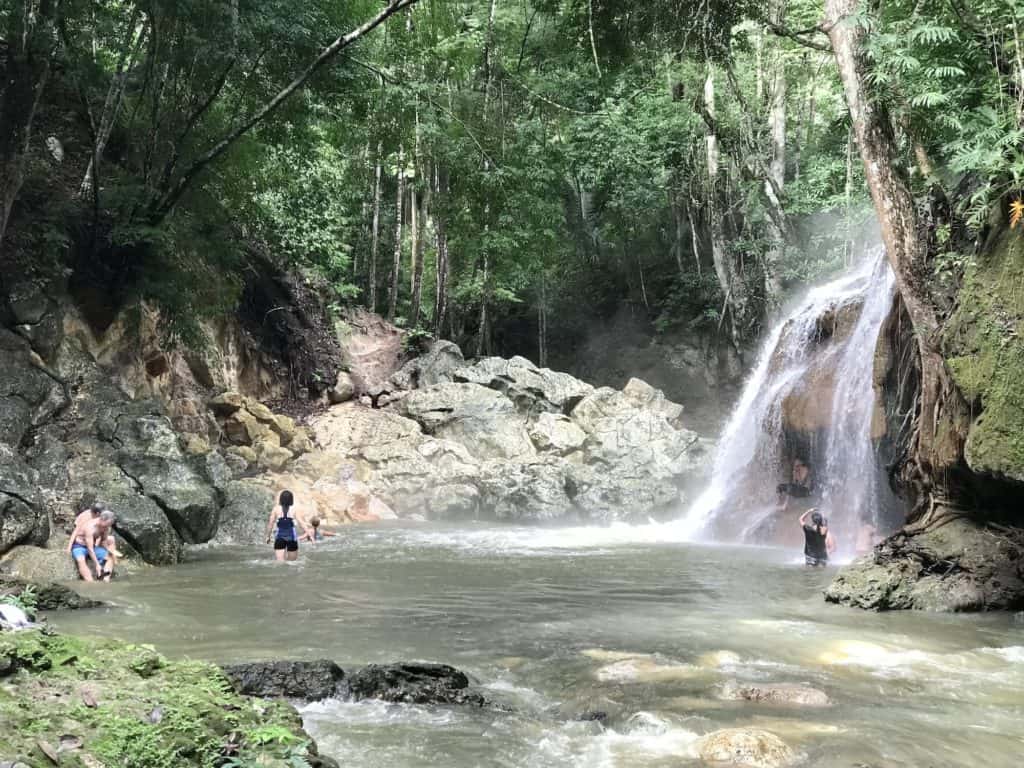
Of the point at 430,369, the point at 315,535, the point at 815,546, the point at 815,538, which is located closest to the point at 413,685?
the point at 815,538

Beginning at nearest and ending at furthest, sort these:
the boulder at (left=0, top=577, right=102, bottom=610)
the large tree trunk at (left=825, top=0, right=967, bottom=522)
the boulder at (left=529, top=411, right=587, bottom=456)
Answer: the boulder at (left=0, top=577, right=102, bottom=610), the large tree trunk at (left=825, top=0, right=967, bottom=522), the boulder at (left=529, top=411, right=587, bottom=456)

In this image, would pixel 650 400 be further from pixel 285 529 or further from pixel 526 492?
pixel 285 529

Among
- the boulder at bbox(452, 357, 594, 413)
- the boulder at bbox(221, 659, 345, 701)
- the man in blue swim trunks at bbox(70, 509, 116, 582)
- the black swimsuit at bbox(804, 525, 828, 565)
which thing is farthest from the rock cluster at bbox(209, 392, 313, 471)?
the boulder at bbox(221, 659, 345, 701)

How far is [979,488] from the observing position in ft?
28.9

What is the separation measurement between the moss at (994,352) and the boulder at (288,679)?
21.1 ft

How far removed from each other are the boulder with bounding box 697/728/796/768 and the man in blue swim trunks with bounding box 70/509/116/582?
765cm

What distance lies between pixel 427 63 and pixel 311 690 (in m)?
13.5

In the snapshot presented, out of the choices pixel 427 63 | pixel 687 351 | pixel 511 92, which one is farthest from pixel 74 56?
pixel 687 351

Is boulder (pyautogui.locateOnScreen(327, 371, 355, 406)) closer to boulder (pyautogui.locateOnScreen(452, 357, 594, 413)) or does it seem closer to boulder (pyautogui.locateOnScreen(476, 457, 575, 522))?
boulder (pyautogui.locateOnScreen(452, 357, 594, 413))

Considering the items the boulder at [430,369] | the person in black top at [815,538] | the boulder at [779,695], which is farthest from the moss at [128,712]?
the boulder at [430,369]

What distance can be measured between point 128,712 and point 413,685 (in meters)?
2.62

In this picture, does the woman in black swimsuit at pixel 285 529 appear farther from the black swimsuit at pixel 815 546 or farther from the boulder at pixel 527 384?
the boulder at pixel 527 384

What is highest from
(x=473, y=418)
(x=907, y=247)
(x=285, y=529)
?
(x=907, y=247)

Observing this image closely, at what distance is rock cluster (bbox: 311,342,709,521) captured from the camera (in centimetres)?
1856
